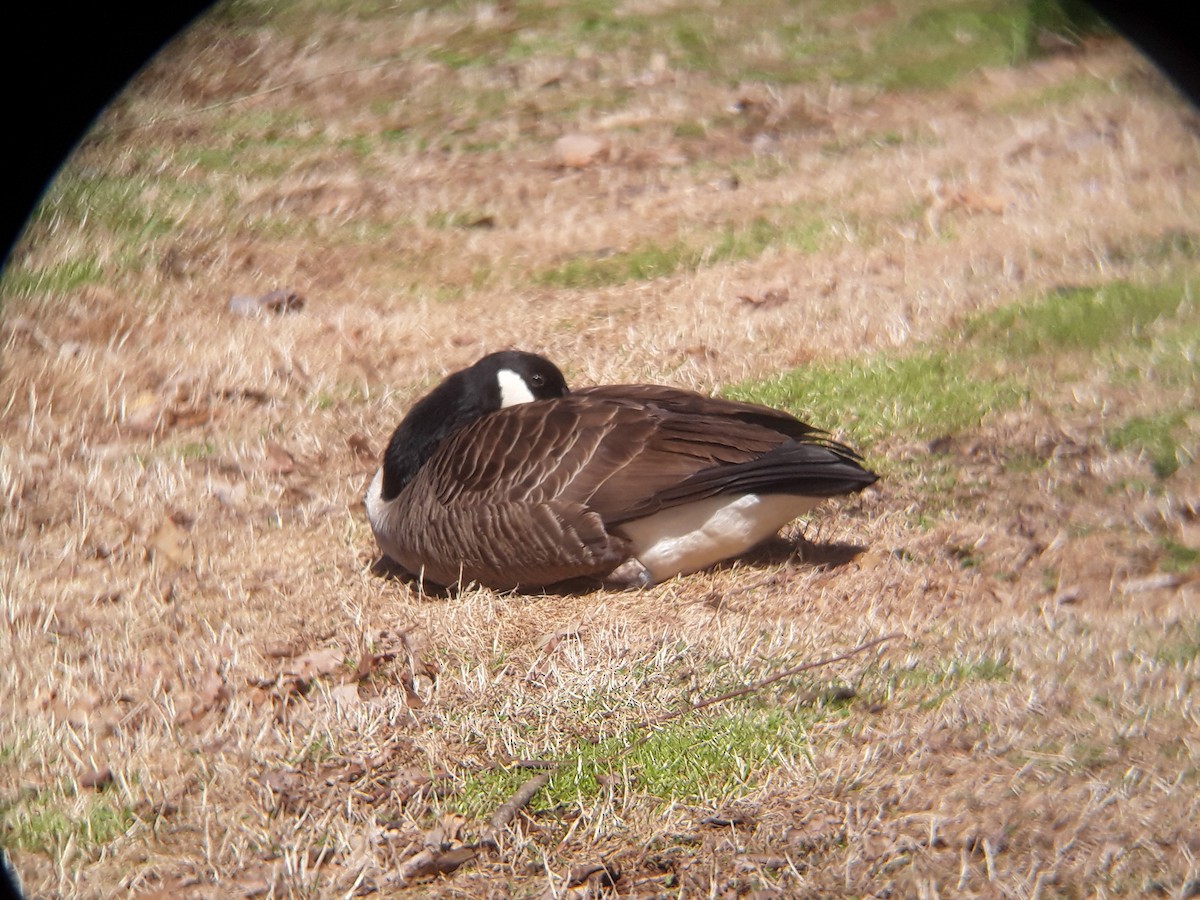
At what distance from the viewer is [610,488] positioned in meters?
4.78

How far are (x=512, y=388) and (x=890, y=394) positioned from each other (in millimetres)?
1824

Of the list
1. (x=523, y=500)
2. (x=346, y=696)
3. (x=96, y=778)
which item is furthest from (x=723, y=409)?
(x=96, y=778)

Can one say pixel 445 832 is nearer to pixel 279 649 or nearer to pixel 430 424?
pixel 279 649

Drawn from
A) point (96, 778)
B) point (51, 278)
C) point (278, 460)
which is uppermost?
point (51, 278)

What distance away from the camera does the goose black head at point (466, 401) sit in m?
5.46

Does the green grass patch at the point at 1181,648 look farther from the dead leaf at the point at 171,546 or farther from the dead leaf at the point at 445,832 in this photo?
the dead leaf at the point at 171,546

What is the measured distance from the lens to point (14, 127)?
506cm

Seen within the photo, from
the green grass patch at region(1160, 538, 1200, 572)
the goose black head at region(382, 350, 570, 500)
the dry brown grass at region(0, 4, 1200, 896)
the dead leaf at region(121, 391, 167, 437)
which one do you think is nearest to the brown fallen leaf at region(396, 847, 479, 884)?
the dry brown grass at region(0, 4, 1200, 896)

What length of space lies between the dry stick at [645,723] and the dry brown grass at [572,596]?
4cm

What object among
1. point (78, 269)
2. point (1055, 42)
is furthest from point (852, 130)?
point (78, 269)

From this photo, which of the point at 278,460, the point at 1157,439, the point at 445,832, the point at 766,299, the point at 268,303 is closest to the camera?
the point at 445,832

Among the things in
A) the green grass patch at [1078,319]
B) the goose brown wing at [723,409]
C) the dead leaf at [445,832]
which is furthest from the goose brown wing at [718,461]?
the green grass patch at [1078,319]

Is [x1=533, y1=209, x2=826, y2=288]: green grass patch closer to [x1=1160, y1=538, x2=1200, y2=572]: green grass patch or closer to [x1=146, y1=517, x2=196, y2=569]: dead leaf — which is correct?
[x1=146, y1=517, x2=196, y2=569]: dead leaf

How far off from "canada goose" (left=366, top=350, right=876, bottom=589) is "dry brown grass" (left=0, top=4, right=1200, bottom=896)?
0.58 feet
